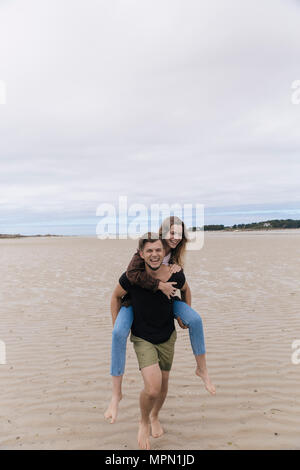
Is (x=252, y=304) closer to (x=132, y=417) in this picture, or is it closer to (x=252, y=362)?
(x=252, y=362)

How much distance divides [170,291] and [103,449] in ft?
5.50

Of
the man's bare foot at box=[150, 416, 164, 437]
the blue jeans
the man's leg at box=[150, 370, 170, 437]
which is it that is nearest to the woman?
the blue jeans

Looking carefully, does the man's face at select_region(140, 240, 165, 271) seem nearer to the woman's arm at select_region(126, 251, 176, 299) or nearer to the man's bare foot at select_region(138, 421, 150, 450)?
the woman's arm at select_region(126, 251, 176, 299)

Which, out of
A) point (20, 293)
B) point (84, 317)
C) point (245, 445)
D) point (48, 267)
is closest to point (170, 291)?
point (245, 445)

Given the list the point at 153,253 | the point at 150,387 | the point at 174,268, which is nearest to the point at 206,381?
Answer: the point at 150,387

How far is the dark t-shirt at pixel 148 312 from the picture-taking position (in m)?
3.49

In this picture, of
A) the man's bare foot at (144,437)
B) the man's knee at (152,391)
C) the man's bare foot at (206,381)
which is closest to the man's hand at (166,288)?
the man's knee at (152,391)

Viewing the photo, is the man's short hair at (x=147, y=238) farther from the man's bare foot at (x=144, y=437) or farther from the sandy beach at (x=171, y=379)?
the sandy beach at (x=171, y=379)

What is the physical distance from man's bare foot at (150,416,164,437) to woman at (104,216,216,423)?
0.57 metres

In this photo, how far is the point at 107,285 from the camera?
12656 mm

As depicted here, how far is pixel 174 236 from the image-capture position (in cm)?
374

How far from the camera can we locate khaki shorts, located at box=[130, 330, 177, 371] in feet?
11.1

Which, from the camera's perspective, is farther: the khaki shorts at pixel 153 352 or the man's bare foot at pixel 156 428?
the man's bare foot at pixel 156 428

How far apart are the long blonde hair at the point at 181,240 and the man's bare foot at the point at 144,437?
5.22 feet
